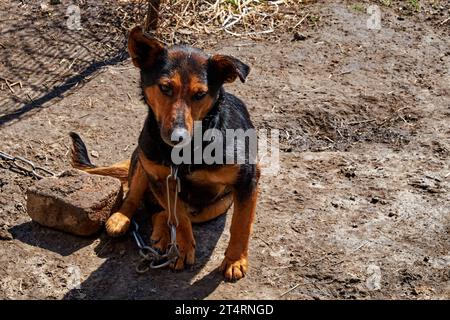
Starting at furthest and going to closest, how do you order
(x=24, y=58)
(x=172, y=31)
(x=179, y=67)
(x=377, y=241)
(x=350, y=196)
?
(x=172, y=31), (x=24, y=58), (x=350, y=196), (x=377, y=241), (x=179, y=67)

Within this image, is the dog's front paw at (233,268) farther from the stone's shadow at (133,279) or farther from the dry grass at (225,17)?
the dry grass at (225,17)

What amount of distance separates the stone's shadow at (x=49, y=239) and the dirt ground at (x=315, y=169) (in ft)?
0.04

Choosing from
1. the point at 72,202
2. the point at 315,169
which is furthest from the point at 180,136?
the point at 315,169

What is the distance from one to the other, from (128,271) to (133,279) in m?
0.11

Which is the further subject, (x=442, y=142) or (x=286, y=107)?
(x=286, y=107)

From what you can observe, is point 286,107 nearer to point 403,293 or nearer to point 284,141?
point 284,141

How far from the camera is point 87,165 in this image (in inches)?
222

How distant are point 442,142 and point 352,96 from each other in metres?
1.03

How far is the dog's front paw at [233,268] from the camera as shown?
15.4ft

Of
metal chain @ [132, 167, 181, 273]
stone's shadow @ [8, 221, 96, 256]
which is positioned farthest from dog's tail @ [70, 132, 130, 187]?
metal chain @ [132, 167, 181, 273]

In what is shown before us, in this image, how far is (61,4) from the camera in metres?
8.07

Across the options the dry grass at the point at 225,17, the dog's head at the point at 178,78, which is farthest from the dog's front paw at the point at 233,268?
the dry grass at the point at 225,17

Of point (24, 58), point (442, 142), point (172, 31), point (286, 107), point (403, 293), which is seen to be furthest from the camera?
point (172, 31)

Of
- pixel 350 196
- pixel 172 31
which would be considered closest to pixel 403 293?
pixel 350 196
